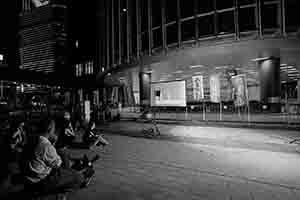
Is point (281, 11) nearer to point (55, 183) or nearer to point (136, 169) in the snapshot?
point (136, 169)

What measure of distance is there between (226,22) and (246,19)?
55.0 inches

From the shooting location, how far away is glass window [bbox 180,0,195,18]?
54.1 ft

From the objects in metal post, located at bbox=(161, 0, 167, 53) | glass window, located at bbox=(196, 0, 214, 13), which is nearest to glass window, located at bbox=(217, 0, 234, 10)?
glass window, located at bbox=(196, 0, 214, 13)

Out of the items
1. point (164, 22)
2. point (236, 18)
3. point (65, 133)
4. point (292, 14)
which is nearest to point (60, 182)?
point (65, 133)

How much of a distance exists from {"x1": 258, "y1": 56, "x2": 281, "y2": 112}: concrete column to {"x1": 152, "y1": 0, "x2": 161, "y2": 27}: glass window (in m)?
10.7

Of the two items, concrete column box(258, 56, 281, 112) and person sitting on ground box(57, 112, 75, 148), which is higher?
concrete column box(258, 56, 281, 112)

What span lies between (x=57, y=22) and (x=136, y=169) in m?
105

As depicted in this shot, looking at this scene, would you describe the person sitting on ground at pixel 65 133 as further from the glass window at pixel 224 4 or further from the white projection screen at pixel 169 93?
the glass window at pixel 224 4

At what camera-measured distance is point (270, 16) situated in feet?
A: 45.9

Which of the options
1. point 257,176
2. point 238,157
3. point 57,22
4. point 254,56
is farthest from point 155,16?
Answer: point 57,22

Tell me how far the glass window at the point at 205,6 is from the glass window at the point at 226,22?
3.26 feet

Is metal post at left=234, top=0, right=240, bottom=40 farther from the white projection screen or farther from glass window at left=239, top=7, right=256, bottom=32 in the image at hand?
the white projection screen

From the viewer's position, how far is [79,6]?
58250 mm

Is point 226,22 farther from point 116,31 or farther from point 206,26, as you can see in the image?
point 116,31
